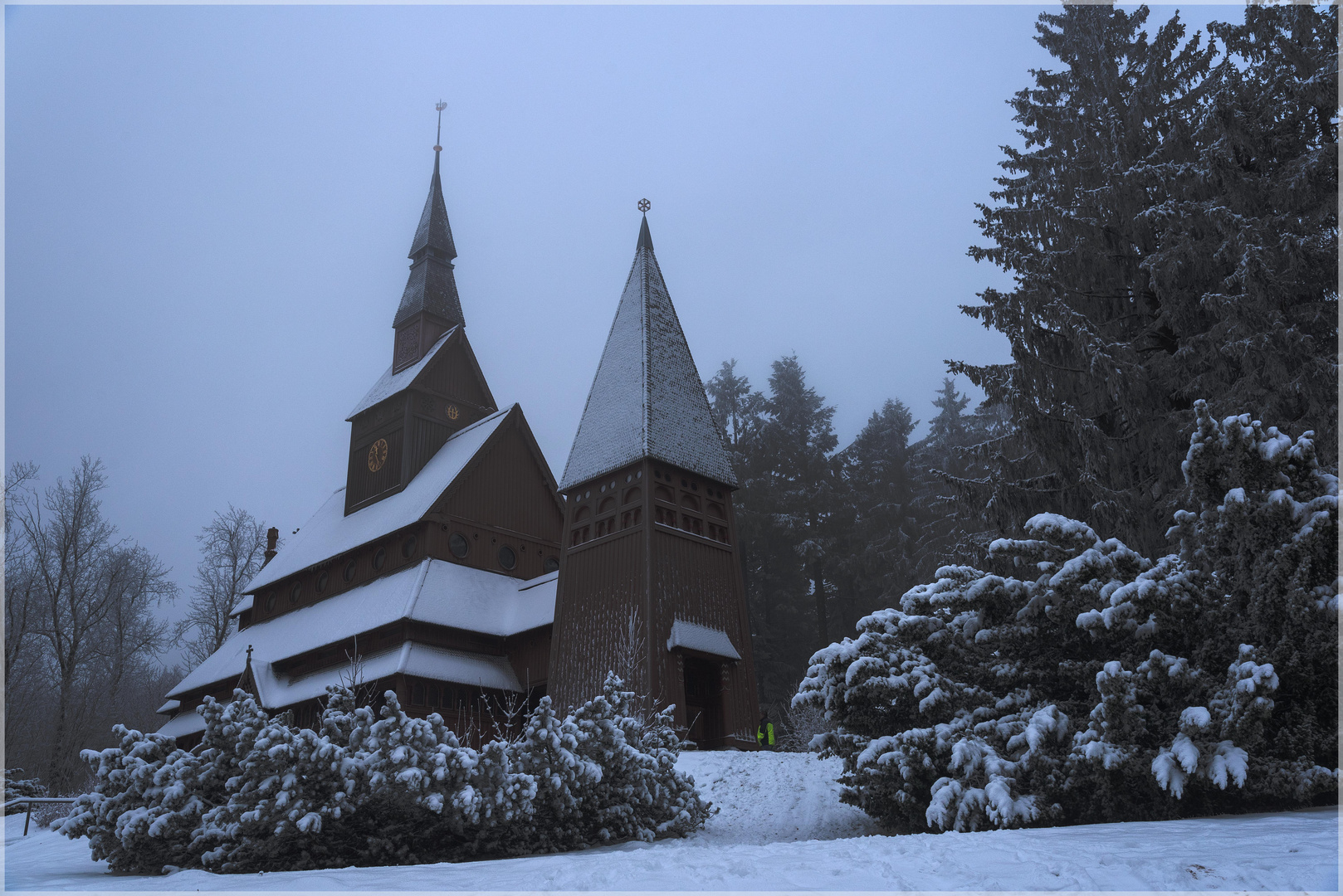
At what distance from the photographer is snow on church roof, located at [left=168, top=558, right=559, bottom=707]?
21.8 m

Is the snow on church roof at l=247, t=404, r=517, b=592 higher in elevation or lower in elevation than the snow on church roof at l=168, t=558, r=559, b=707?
higher

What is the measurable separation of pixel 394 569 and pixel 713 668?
32.5ft

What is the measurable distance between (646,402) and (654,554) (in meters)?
3.46

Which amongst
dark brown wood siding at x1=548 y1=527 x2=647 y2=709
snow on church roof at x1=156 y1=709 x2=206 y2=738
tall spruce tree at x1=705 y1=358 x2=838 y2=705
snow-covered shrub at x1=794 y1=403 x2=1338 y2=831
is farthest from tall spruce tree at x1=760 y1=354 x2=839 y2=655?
snow-covered shrub at x1=794 y1=403 x2=1338 y2=831

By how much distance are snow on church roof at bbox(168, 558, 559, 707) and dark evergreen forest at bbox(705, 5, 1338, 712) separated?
1103cm

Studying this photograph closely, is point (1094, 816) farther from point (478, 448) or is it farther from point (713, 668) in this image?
point (478, 448)

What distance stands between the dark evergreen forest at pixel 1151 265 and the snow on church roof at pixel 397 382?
17.8m

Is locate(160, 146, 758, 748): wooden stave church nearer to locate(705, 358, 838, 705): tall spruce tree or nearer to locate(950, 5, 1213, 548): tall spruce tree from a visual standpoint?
locate(950, 5, 1213, 548): tall spruce tree

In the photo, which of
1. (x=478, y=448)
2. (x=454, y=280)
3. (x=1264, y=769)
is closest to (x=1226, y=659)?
(x=1264, y=769)

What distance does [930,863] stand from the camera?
5.20m

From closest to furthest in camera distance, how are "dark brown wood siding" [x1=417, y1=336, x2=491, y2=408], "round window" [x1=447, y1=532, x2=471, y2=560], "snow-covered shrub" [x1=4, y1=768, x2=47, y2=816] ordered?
"snow-covered shrub" [x1=4, y1=768, x2=47, y2=816], "round window" [x1=447, y1=532, x2=471, y2=560], "dark brown wood siding" [x1=417, y1=336, x2=491, y2=408]

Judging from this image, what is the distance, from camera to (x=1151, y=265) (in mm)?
13461

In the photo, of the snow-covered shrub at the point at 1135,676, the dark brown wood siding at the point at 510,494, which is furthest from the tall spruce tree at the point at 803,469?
the snow-covered shrub at the point at 1135,676

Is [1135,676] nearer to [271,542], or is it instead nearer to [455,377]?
[455,377]
